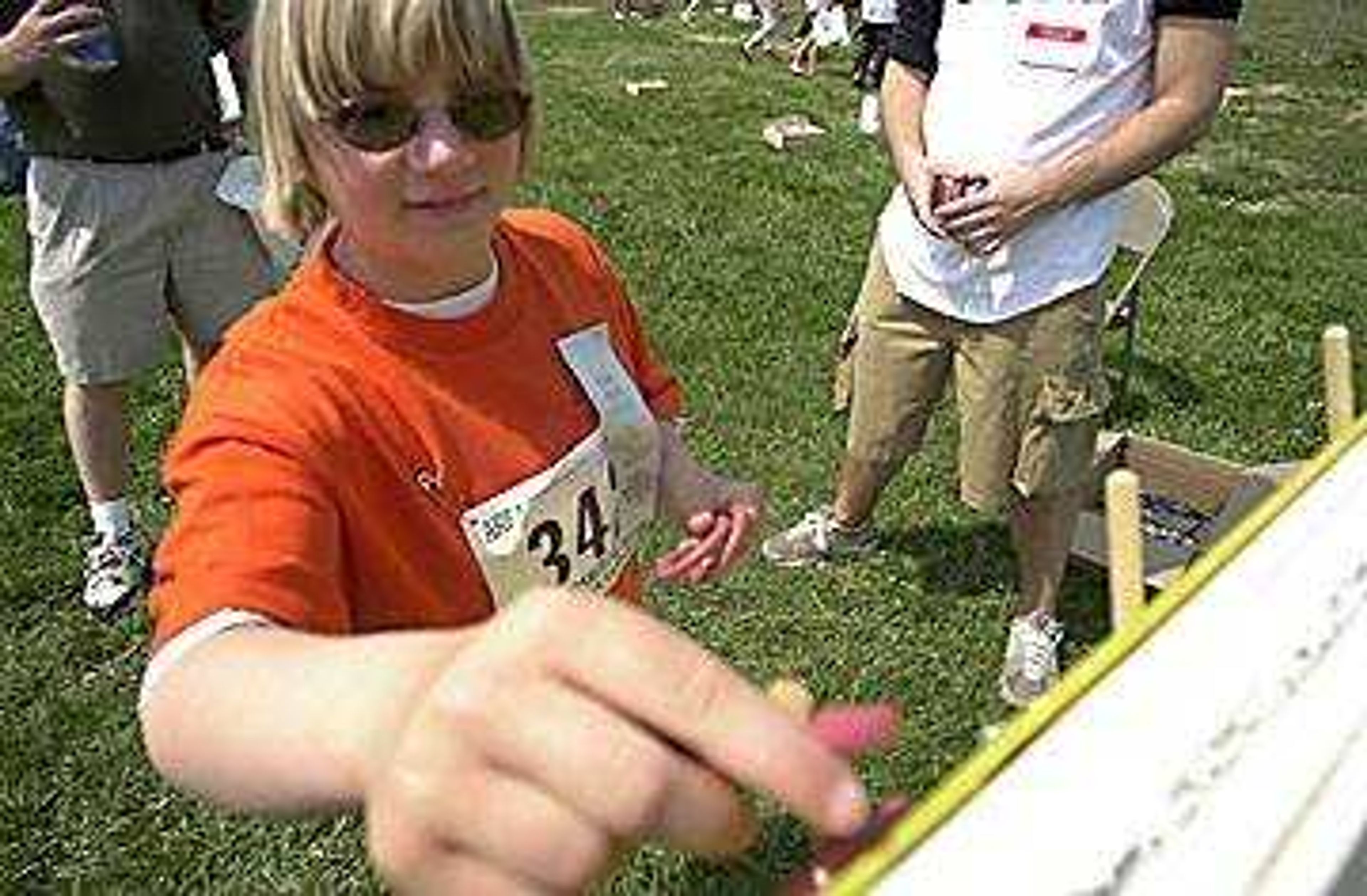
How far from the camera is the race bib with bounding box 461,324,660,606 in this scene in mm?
1702

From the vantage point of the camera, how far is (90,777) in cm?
332

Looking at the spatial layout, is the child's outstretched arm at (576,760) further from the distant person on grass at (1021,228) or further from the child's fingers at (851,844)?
the distant person on grass at (1021,228)

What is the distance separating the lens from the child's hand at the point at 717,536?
201 cm

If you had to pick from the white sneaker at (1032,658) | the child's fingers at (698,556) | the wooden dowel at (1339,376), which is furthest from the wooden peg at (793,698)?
the white sneaker at (1032,658)

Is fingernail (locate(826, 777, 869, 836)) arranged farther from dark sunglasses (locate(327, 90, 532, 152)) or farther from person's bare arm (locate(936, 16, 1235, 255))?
person's bare arm (locate(936, 16, 1235, 255))

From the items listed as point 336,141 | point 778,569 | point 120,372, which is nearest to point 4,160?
point 120,372

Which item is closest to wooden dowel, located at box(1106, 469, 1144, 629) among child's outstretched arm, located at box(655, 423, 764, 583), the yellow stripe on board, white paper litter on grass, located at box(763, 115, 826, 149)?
the yellow stripe on board

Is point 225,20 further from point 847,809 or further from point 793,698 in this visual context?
point 847,809

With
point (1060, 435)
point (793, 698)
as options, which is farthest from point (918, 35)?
point (793, 698)

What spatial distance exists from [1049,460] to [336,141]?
2129mm

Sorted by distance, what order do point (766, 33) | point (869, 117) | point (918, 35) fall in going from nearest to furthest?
point (918, 35) < point (869, 117) < point (766, 33)

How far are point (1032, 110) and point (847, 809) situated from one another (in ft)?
8.21

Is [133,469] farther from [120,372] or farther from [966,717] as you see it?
[966,717]

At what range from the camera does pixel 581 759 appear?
2.16 feet
